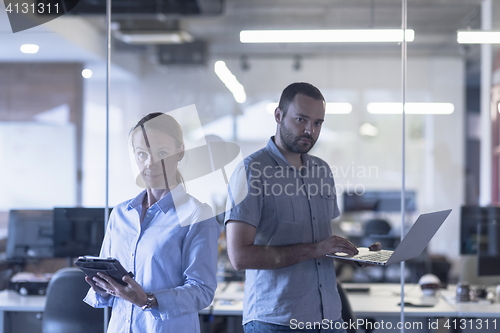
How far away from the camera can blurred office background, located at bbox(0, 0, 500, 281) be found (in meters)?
4.28

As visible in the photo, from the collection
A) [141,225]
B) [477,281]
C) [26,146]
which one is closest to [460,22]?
[477,281]

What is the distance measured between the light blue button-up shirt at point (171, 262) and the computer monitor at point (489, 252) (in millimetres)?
2322

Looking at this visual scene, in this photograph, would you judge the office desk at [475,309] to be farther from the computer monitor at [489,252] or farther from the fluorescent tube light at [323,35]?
the fluorescent tube light at [323,35]

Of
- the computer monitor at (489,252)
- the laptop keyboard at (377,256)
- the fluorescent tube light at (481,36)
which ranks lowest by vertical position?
the computer monitor at (489,252)

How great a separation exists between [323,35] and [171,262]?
1982mm

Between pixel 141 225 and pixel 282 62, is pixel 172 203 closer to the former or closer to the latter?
pixel 141 225

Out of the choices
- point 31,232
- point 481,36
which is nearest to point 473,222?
point 481,36

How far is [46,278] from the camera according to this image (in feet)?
11.5

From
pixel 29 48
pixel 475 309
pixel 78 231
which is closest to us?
pixel 475 309

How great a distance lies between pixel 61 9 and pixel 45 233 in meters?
1.88

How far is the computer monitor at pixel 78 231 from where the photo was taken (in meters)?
3.12

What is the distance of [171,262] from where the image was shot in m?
1.72

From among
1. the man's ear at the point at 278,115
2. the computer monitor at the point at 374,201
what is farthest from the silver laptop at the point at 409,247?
the computer monitor at the point at 374,201

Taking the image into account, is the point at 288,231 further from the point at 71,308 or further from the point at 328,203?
the point at 71,308
